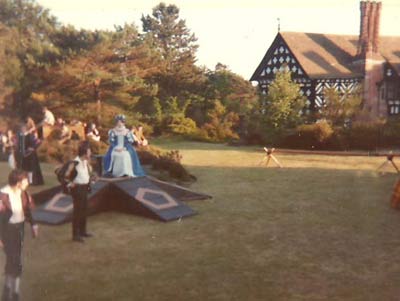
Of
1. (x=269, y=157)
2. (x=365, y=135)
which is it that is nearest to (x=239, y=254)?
(x=269, y=157)

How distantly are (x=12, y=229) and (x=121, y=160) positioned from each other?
4.06m

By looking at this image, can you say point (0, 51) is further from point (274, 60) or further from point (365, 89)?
point (274, 60)

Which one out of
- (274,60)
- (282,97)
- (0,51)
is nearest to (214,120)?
(0,51)

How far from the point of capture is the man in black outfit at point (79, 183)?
5.78m

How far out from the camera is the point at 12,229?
13.6 ft

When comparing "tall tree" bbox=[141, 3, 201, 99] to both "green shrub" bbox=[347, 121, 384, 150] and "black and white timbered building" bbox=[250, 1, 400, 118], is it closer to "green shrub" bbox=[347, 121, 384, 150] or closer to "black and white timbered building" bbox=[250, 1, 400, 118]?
"black and white timbered building" bbox=[250, 1, 400, 118]

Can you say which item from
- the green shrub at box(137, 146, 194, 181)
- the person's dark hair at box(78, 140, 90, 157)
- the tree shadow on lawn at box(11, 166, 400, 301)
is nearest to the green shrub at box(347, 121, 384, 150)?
the tree shadow on lawn at box(11, 166, 400, 301)

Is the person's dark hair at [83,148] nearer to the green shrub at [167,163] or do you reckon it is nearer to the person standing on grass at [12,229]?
the person standing on grass at [12,229]

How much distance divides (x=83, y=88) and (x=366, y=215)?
211 inches

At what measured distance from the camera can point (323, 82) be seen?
1752cm

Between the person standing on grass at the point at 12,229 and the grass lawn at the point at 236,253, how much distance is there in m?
0.28

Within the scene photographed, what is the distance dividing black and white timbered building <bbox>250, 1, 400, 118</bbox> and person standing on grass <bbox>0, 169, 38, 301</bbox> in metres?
5.28

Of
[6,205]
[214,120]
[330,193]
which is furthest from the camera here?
[330,193]

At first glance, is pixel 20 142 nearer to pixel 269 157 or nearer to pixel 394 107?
pixel 269 157
